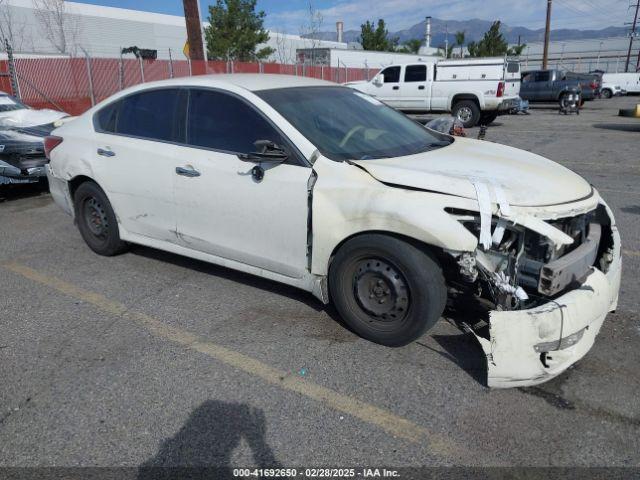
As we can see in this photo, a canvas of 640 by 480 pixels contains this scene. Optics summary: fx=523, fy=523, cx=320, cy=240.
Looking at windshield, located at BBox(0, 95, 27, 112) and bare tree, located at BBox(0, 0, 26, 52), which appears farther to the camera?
bare tree, located at BBox(0, 0, 26, 52)

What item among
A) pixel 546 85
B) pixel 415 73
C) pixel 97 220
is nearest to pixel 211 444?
pixel 97 220

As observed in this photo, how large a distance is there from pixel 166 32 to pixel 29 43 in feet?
49.9

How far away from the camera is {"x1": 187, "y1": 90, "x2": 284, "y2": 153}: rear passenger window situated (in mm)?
3771

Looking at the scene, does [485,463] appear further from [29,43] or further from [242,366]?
[29,43]

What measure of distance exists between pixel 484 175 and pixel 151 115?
9.34 ft

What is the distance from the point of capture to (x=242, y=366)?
10.7 feet

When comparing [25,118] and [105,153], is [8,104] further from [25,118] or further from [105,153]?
[105,153]

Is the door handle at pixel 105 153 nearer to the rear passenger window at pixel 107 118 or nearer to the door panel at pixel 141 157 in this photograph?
the door panel at pixel 141 157

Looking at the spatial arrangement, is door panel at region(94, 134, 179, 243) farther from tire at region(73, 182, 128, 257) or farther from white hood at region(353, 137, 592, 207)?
white hood at region(353, 137, 592, 207)

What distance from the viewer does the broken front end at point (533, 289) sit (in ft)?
9.13

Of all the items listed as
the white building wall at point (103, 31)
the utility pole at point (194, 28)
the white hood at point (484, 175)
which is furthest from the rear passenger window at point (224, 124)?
the white building wall at point (103, 31)

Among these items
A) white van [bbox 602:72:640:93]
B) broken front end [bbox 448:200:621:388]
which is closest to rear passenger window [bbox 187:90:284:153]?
broken front end [bbox 448:200:621:388]

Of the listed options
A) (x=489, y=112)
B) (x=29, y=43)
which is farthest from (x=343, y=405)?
(x=29, y=43)

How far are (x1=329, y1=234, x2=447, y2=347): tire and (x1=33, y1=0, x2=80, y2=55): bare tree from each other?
3657 centimetres
